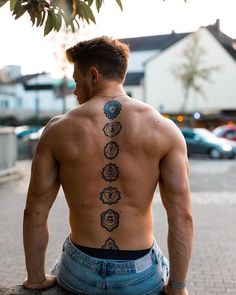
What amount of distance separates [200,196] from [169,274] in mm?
9796

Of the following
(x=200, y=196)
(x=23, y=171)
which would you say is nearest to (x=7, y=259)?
(x=200, y=196)

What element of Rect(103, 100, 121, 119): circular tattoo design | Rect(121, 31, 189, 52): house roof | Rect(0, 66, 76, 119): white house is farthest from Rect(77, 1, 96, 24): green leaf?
Rect(121, 31, 189, 52): house roof

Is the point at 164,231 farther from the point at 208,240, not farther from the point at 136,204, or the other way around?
the point at 136,204

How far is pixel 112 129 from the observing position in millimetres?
2363

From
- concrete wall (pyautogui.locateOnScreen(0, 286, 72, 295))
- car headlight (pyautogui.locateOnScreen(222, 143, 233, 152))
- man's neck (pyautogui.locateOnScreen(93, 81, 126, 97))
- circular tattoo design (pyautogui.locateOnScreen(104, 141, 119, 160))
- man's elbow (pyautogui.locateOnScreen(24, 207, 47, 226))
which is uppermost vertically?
man's neck (pyautogui.locateOnScreen(93, 81, 126, 97))

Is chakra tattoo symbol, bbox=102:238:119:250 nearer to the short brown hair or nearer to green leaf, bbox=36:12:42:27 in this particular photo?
the short brown hair

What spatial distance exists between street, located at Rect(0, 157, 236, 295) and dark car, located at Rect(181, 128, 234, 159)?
9717 millimetres

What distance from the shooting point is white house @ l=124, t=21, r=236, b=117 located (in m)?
46.1

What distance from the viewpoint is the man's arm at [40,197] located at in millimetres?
2365

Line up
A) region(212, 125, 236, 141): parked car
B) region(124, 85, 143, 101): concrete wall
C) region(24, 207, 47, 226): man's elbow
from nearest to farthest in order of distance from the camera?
1. region(24, 207, 47, 226): man's elbow
2. region(212, 125, 236, 141): parked car
3. region(124, 85, 143, 101): concrete wall

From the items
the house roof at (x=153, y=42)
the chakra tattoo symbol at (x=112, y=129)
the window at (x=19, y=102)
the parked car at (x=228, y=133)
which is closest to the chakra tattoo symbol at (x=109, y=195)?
the chakra tattoo symbol at (x=112, y=129)

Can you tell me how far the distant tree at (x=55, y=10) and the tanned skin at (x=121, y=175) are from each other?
419 millimetres

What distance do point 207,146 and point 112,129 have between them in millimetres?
22335

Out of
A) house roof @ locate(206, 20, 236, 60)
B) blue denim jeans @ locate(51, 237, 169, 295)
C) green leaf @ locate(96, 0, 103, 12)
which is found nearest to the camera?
blue denim jeans @ locate(51, 237, 169, 295)
